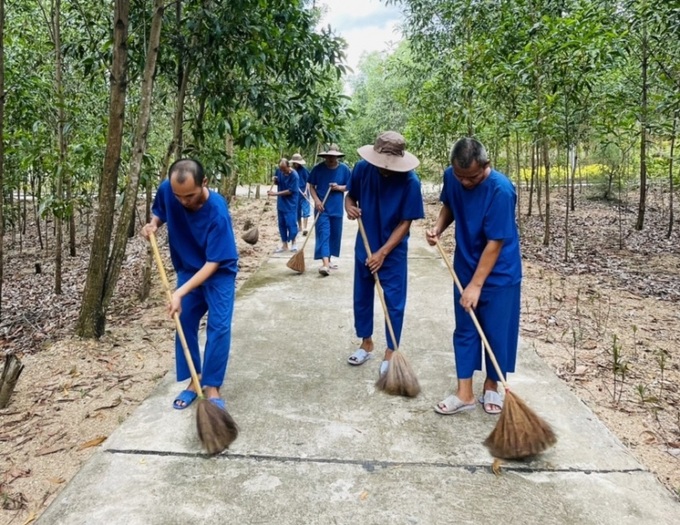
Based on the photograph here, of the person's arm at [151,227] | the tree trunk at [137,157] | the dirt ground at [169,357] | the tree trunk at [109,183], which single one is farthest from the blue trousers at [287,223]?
the person's arm at [151,227]

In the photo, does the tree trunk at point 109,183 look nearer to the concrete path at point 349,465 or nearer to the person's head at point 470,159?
the concrete path at point 349,465

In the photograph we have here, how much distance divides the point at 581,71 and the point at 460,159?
4.75 metres

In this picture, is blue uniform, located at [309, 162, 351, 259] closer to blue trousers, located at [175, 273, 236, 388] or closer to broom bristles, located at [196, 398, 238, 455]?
blue trousers, located at [175, 273, 236, 388]

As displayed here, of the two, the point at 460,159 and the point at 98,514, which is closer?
the point at 98,514

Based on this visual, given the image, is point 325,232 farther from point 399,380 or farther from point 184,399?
point 184,399

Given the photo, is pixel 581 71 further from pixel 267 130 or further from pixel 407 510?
pixel 407 510

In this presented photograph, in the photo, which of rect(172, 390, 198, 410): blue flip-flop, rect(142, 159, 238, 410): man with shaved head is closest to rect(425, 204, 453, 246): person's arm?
rect(142, 159, 238, 410): man with shaved head

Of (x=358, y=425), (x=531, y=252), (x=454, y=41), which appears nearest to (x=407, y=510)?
(x=358, y=425)

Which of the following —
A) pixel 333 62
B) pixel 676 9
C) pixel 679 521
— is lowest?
pixel 679 521

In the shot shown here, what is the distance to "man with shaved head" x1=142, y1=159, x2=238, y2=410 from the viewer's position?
9.45 feet

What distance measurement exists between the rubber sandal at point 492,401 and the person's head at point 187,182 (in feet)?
6.53

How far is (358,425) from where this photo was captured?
296 centimetres

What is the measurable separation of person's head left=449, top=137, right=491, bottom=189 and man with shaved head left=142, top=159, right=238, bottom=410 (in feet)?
4.23

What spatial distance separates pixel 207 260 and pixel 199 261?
18 cm
